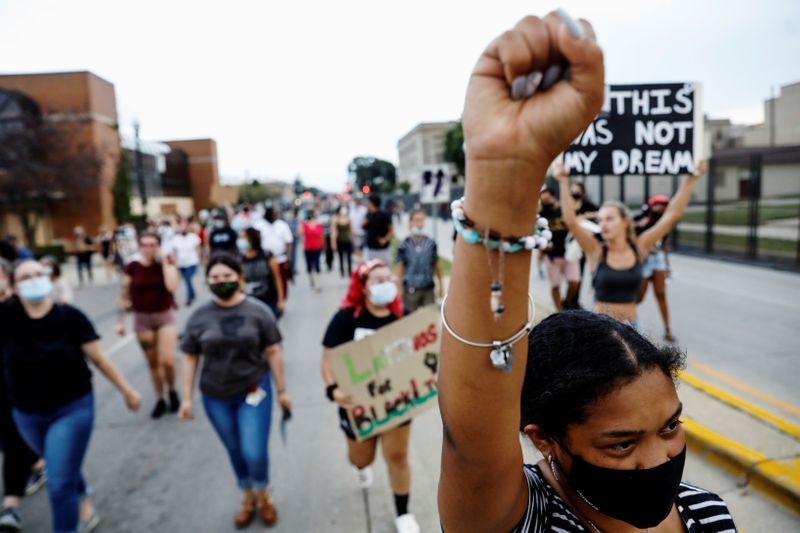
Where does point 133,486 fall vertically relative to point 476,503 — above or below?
below

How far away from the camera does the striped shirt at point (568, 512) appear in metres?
1.09

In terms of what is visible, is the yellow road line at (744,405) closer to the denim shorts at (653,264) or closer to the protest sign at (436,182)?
the denim shorts at (653,264)

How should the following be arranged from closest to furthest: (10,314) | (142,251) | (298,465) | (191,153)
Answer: (10,314), (298,465), (142,251), (191,153)

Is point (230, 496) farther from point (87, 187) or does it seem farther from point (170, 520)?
point (87, 187)

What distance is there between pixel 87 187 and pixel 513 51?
31831mm

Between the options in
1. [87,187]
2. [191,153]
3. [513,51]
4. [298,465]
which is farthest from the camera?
[191,153]

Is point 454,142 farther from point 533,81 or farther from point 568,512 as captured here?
point 533,81

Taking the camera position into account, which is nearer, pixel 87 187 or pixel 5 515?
pixel 5 515

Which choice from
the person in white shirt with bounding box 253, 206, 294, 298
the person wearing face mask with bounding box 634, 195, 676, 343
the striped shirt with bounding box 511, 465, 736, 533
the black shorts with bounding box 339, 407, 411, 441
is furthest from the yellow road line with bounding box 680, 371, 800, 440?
the person in white shirt with bounding box 253, 206, 294, 298

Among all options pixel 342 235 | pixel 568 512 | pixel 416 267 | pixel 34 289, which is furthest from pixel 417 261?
pixel 342 235

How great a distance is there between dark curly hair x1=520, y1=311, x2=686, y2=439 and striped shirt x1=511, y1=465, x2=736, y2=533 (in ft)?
0.46

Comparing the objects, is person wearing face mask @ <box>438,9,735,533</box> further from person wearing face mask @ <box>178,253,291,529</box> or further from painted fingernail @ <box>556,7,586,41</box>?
person wearing face mask @ <box>178,253,291,529</box>

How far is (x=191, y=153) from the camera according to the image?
5597 cm

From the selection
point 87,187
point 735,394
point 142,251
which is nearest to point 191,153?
point 87,187
